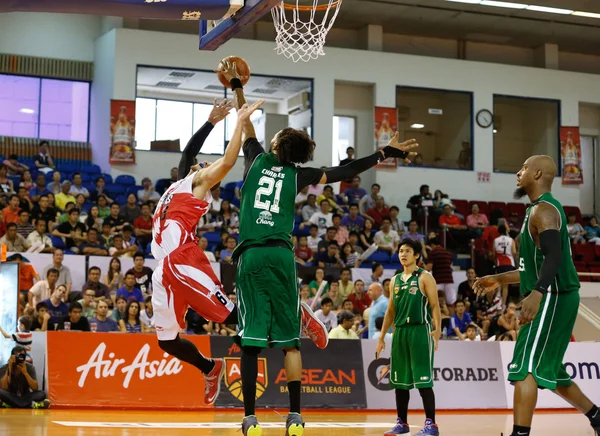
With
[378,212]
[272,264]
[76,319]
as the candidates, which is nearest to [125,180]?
[378,212]

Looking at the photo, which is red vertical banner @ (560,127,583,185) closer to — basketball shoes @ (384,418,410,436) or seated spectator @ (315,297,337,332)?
seated spectator @ (315,297,337,332)

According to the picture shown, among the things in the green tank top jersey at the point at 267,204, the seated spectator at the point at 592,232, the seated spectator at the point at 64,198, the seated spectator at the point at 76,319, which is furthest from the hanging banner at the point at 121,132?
the green tank top jersey at the point at 267,204

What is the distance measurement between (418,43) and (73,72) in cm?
1046

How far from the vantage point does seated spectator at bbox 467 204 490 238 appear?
878 inches

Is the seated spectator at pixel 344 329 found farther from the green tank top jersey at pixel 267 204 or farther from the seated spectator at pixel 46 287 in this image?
the green tank top jersey at pixel 267 204

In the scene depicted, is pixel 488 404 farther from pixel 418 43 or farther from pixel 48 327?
pixel 418 43

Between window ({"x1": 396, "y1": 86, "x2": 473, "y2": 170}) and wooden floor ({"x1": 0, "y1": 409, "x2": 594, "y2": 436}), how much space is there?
1514 centimetres

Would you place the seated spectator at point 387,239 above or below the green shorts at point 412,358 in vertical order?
above

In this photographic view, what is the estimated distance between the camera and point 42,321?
13.1m

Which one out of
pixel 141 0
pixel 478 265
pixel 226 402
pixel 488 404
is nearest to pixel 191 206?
pixel 141 0

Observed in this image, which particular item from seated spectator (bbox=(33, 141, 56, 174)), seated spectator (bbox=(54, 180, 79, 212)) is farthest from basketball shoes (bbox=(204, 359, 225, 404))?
seated spectator (bbox=(33, 141, 56, 174))

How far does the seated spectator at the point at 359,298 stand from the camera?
1606cm

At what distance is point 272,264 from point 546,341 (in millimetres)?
2021

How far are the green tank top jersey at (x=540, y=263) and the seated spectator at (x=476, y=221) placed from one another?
1613cm
